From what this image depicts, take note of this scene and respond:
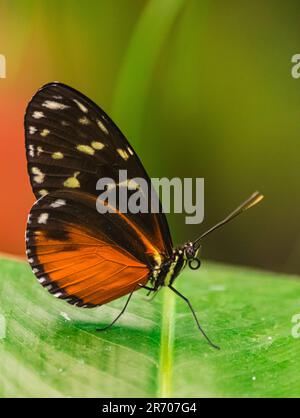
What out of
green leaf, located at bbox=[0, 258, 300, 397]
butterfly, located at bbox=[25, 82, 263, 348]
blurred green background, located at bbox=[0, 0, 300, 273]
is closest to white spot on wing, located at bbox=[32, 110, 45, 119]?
butterfly, located at bbox=[25, 82, 263, 348]

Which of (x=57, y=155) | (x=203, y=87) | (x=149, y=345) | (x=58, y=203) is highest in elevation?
(x=203, y=87)

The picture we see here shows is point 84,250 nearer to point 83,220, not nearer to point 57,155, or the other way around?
point 83,220

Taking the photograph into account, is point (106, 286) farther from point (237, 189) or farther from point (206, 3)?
point (206, 3)

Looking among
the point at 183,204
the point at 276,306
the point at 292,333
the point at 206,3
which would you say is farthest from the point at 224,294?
the point at 206,3

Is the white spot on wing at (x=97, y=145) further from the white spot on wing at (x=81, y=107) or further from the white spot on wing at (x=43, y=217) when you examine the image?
the white spot on wing at (x=43, y=217)

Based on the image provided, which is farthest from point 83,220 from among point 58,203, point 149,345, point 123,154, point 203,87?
point 203,87

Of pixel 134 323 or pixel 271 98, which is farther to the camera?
pixel 271 98
